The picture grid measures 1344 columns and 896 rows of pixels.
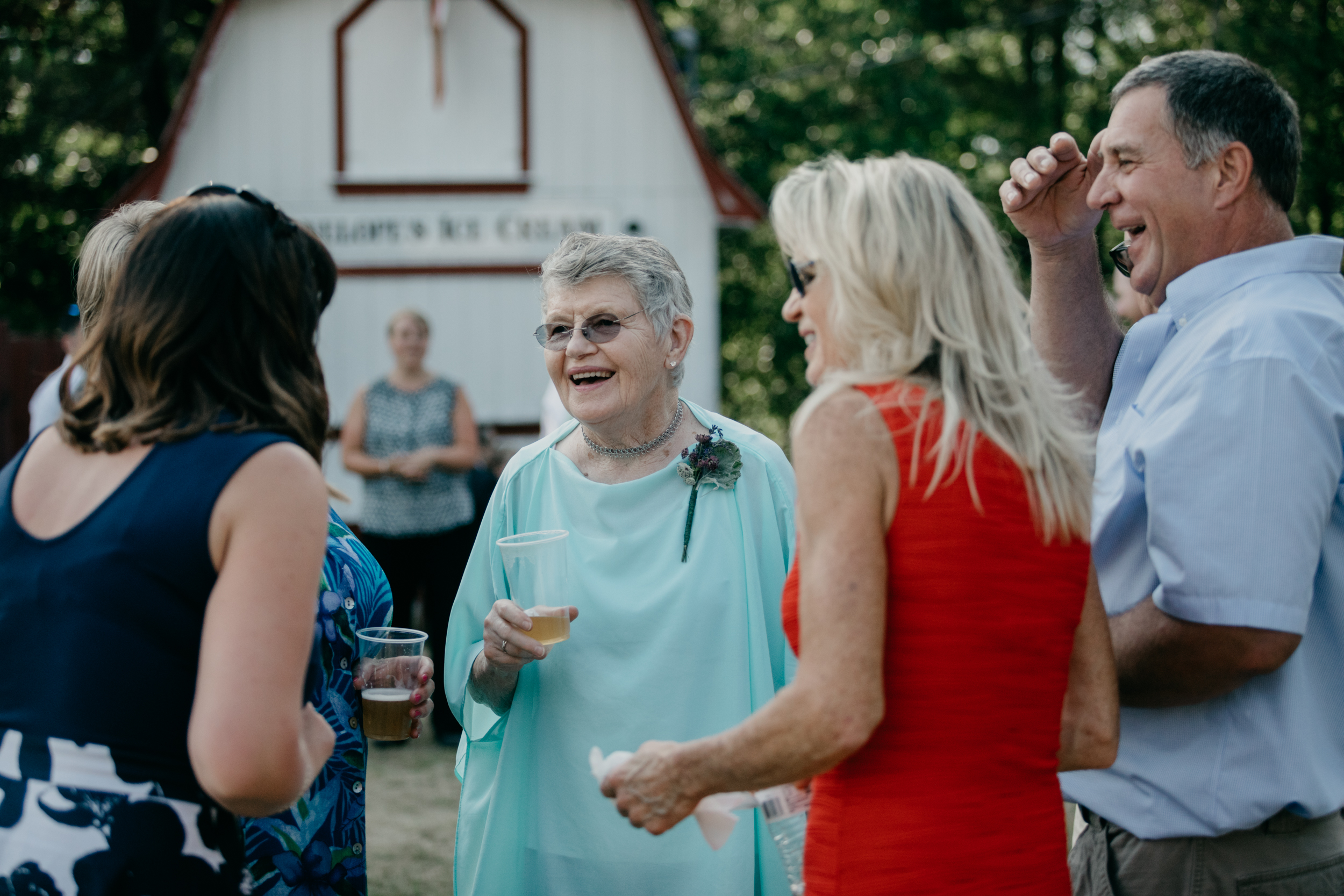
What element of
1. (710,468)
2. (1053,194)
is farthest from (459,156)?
(1053,194)

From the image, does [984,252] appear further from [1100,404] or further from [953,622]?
[1100,404]

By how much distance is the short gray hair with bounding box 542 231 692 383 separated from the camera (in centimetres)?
268

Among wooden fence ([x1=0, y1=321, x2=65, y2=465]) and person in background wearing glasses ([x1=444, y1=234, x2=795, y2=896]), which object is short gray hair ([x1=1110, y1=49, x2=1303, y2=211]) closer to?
person in background wearing glasses ([x1=444, y1=234, x2=795, y2=896])

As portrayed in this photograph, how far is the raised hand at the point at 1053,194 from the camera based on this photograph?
8.01 feet

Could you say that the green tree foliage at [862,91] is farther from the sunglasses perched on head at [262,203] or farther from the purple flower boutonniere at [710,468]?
the sunglasses perched on head at [262,203]

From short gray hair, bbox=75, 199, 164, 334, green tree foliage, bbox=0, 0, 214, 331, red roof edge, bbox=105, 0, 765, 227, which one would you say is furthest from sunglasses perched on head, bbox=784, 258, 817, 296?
green tree foliage, bbox=0, 0, 214, 331

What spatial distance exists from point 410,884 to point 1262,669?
11.9 ft

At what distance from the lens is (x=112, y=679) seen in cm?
159

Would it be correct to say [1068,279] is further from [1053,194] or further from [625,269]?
[625,269]

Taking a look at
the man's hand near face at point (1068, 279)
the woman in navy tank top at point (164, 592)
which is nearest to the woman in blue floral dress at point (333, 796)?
the woman in navy tank top at point (164, 592)

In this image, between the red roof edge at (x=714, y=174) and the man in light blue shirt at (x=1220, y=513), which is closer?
the man in light blue shirt at (x=1220, y=513)

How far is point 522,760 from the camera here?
104 inches

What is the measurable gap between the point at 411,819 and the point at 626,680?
323cm

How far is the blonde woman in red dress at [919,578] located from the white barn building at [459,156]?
24.7 ft
